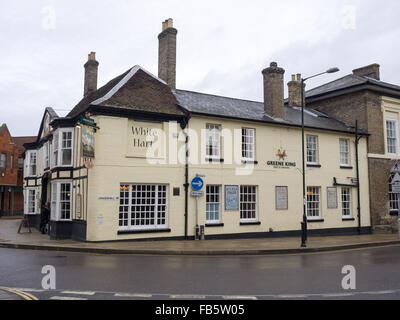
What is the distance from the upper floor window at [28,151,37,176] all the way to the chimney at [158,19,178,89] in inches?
522

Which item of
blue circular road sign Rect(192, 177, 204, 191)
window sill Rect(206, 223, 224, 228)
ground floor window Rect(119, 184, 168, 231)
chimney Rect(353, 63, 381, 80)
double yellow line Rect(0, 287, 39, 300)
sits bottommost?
double yellow line Rect(0, 287, 39, 300)

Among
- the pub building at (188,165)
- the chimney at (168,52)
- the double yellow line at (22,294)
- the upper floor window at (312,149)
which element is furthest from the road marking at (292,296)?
the upper floor window at (312,149)

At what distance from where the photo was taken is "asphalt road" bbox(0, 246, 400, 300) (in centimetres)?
745

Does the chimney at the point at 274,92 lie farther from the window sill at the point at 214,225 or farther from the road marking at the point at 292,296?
the road marking at the point at 292,296

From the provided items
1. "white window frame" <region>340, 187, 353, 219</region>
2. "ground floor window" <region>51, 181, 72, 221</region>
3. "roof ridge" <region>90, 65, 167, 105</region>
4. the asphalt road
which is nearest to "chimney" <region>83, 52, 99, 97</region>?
"roof ridge" <region>90, 65, 167, 105</region>

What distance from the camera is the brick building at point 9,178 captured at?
1638 inches

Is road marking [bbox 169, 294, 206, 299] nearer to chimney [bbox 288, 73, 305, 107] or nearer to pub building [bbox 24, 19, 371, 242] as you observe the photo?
pub building [bbox 24, 19, 371, 242]

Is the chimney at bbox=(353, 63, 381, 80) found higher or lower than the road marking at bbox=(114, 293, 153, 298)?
higher

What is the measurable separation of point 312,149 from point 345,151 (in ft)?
9.25

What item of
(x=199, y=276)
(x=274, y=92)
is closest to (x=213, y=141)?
(x=274, y=92)

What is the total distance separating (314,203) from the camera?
21.8 m

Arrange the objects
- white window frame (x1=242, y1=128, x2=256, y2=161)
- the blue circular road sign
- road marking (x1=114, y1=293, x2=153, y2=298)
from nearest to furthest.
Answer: road marking (x1=114, y1=293, x2=153, y2=298)
the blue circular road sign
white window frame (x1=242, y1=128, x2=256, y2=161)

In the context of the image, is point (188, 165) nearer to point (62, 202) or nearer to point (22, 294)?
point (62, 202)
